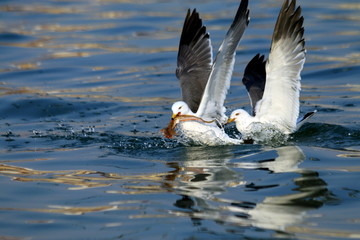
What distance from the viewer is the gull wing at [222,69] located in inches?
351

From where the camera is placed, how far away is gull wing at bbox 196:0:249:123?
8922 millimetres

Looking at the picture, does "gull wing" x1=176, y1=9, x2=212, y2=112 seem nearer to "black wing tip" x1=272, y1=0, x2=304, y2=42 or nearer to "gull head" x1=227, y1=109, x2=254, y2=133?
"gull head" x1=227, y1=109, x2=254, y2=133

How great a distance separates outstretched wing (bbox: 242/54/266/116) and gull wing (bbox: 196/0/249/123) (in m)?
1.27

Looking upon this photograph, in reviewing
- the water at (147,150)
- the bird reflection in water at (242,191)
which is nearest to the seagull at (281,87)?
the water at (147,150)

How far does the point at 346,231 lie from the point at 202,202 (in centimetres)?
150

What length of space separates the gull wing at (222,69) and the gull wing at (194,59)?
71 cm

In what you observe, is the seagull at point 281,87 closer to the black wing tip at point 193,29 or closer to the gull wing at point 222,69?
the gull wing at point 222,69

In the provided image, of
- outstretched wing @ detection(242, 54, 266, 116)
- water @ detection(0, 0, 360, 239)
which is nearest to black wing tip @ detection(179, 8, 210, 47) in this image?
outstretched wing @ detection(242, 54, 266, 116)

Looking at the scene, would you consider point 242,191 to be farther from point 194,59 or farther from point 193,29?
point 193,29

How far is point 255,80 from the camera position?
10.8 metres

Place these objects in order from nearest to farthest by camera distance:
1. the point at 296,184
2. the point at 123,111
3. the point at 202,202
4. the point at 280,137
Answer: the point at 202,202, the point at 296,184, the point at 280,137, the point at 123,111

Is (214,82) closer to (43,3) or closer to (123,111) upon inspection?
(123,111)

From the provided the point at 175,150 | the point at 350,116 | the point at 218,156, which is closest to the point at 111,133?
the point at 175,150

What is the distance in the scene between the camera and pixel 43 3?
22000 mm
